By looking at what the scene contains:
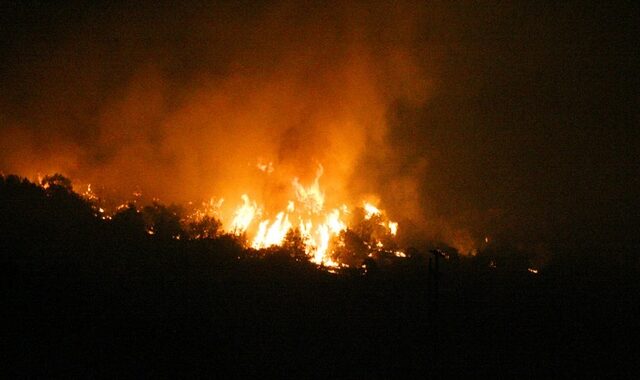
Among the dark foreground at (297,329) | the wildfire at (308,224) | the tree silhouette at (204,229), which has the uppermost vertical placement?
the wildfire at (308,224)

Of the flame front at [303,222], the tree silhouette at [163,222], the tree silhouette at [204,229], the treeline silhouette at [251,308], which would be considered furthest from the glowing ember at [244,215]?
the tree silhouette at [163,222]

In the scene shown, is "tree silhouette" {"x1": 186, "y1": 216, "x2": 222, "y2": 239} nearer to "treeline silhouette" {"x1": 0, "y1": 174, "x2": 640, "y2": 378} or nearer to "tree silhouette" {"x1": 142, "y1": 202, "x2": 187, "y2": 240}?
"treeline silhouette" {"x1": 0, "y1": 174, "x2": 640, "y2": 378}

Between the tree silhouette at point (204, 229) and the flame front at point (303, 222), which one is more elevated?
the flame front at point (303, 222)

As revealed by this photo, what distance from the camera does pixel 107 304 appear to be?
87.2 ft

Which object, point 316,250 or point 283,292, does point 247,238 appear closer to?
point 316,250

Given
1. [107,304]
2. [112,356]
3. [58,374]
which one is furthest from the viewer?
[107,304]

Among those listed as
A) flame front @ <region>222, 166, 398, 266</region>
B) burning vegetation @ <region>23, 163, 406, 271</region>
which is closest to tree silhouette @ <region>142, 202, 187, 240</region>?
burning vegetation @ <region>23, 163, 406, 271</region>

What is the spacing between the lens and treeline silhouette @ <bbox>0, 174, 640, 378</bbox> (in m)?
23.6

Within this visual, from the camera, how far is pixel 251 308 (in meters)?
28.3

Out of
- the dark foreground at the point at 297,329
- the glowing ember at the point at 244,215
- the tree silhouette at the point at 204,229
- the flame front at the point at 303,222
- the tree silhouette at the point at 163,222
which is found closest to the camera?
the dark foreground at the point at 297,329

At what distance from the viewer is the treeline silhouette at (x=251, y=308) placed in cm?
2362

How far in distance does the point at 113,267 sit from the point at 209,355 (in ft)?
32.7

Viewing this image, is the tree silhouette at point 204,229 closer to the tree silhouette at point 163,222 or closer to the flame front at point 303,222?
the tree silhouette at point 163,222

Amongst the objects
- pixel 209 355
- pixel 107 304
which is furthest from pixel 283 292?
pixel 107 304
